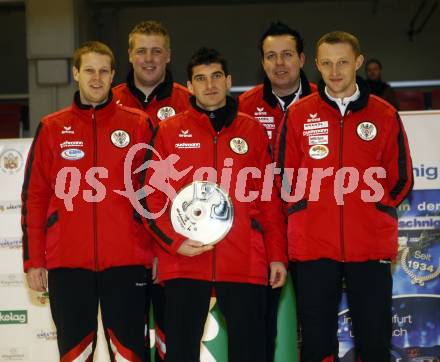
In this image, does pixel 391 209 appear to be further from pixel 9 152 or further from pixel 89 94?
pixel 9 152

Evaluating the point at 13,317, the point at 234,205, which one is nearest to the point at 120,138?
the point at 234,205

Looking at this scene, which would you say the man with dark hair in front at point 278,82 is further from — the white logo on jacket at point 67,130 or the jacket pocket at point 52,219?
the jacket pocket at point 52,219

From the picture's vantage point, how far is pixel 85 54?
3928 millimetres

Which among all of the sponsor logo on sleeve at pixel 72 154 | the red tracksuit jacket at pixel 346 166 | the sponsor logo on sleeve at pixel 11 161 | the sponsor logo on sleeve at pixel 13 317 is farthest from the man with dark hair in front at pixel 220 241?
the sponsor logo on sleeve at pixel 13 317

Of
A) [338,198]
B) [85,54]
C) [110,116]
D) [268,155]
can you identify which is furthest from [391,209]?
[85,54]

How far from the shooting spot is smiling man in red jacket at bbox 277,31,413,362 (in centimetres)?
366

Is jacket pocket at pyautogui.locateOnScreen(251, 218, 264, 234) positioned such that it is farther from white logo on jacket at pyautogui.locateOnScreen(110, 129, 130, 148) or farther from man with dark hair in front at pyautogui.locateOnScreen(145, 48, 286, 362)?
white logo on jacket at pyautogui.locateOnScreen(110, 129, 130, 148)

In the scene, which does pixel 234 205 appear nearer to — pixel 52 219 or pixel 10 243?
pixel 52 219

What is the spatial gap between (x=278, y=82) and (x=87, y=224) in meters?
1.54

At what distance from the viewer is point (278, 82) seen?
4.39 meters

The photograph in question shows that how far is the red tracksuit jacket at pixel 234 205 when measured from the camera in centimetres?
366

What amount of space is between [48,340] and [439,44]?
9083 millimetres

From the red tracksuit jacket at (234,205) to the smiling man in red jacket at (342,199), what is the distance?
0.13 metres

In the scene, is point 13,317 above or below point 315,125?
below
